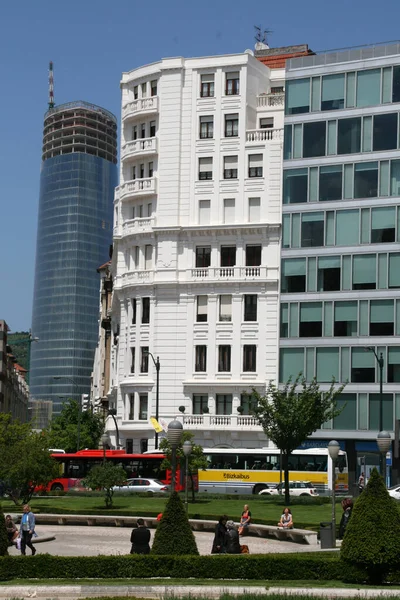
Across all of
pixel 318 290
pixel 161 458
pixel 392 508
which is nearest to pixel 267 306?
pixel 318 290

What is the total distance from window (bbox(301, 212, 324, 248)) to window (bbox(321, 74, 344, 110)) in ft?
24.7

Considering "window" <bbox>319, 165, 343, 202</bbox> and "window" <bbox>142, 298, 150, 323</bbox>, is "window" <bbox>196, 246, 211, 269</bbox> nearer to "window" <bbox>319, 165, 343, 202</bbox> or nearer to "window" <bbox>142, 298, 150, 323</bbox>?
"window" <bbox>142, 298, 150, 323</bbox>

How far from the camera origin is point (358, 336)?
2963 inches

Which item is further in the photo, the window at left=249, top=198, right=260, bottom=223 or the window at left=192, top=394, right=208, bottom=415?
the window at left=249, top=198, right=260, bottom=223

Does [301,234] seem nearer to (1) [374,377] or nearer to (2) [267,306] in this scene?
(2) [267,306]

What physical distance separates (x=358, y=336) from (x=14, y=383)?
358ft

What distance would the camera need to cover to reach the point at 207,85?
269ft

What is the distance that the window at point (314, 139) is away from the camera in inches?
3071

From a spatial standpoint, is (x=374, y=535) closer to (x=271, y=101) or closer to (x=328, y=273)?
(x=328, y=273)

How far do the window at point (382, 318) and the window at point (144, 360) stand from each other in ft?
53.3

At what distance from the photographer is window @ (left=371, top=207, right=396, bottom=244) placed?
75.2 metres

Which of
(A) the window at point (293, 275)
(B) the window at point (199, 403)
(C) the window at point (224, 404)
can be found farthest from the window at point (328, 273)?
(B) the window at point (199, 403)

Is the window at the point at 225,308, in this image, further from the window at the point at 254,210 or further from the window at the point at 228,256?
the window at the point at 254,210

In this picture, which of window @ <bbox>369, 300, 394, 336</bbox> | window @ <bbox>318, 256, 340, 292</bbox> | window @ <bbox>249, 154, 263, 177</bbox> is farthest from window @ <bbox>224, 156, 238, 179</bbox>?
window @ <bbox>369, 300, 394, 336</bbox>
